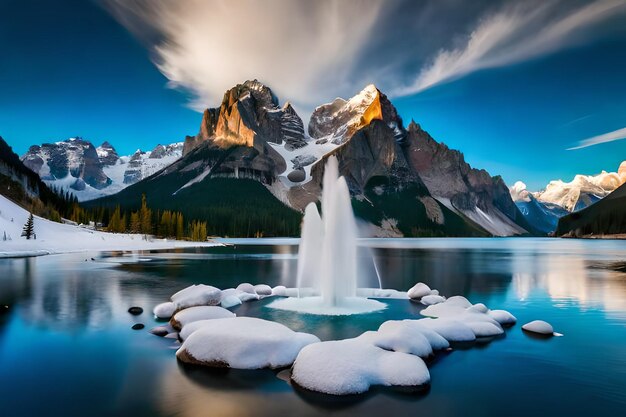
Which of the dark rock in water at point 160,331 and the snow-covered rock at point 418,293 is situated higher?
the snow-covered rock at point 418,293

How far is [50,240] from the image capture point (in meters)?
99.3

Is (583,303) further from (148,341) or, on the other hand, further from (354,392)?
(148,341)

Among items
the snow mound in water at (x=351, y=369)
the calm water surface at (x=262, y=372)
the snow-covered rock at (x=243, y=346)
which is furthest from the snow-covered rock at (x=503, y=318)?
the snow-covered rock at (x=243, y=346)

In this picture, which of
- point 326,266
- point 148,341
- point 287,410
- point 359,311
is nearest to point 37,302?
point 148,341

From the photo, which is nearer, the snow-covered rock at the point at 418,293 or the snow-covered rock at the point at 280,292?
the snow-covered rock at the point at 418,293

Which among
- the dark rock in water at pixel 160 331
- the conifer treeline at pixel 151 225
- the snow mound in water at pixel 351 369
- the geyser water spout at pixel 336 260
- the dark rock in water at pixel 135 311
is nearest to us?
the snow mound in water at pixel 351 369

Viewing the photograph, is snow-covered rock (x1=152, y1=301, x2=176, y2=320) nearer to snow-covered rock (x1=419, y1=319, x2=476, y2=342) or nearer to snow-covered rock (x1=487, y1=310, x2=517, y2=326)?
snow-covered rock (x1=419, y1=319, x2=476, y2=342)

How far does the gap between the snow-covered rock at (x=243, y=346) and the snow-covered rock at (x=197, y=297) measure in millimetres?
9982

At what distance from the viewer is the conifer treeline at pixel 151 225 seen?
140m

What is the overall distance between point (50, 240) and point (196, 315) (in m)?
98.1

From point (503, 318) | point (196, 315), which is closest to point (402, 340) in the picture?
point (503, 318)

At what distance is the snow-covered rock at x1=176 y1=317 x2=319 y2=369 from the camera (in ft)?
53.6

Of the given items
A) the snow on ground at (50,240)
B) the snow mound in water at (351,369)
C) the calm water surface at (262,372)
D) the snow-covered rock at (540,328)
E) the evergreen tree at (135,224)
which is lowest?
the calm water surface at (262,372)

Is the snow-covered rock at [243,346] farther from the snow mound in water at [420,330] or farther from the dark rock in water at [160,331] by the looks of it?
the dark rock in water at [160,331]
